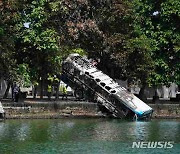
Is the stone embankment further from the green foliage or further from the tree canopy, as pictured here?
the tree canopy

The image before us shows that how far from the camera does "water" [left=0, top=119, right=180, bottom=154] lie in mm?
23484

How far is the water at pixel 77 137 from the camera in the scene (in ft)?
77.0

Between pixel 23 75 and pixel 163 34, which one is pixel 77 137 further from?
pixel 163 34

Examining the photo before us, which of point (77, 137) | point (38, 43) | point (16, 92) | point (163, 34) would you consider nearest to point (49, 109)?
point (16, 92)

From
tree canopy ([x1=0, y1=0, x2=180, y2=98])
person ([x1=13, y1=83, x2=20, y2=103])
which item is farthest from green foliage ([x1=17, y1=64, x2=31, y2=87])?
person ([x1=13, y1=83, x2=20, y2=103])

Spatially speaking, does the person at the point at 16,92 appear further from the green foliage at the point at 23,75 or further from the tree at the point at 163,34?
Result: the tree at the point at 163,34

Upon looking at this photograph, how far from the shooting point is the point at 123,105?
42.1 meters

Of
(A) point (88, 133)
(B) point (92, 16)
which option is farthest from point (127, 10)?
(A) point (88, 133)

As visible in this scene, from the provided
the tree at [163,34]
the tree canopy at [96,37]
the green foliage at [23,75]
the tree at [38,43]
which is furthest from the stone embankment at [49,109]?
the tree at [163,34]

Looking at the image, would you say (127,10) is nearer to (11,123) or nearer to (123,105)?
(123,105)

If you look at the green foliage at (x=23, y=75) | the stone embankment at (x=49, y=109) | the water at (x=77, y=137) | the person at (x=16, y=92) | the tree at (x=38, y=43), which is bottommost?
the water at (x=77, y=137)

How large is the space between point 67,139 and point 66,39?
19243 millimetres

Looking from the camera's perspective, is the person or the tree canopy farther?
the person

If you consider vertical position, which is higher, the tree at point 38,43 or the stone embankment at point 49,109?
the tree at point 38,43
